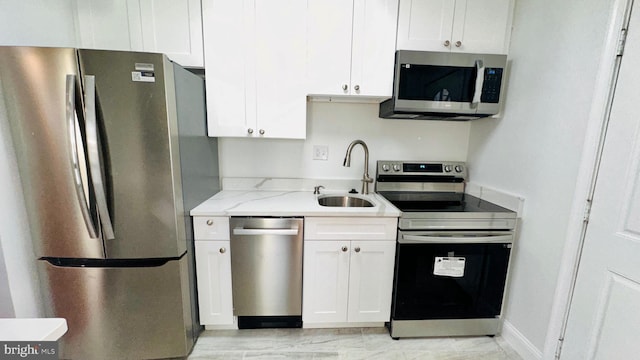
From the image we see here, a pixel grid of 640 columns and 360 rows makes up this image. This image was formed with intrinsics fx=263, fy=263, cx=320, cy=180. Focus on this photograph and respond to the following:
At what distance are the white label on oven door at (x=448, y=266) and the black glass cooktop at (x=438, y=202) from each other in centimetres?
31

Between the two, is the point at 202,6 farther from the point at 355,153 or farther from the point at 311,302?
the point at 311,302

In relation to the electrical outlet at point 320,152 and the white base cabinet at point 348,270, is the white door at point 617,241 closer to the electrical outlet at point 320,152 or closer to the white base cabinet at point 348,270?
the white base cabinet at point 348,270

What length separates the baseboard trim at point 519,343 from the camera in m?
1.57

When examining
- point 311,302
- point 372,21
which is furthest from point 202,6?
point 311,302

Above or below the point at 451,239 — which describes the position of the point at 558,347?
below

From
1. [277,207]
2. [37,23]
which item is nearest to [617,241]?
[277,207]

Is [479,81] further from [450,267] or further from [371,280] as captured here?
[371,280]

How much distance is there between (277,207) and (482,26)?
1793mm

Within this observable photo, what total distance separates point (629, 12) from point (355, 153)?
156 cm

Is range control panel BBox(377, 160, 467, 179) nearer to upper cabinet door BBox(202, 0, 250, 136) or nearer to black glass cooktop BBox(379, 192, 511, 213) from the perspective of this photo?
black glass cooktop BBox(379, 192, 511, 213)

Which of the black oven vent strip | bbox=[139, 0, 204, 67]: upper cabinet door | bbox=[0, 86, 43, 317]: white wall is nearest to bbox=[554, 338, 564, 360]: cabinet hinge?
the black oven vent strip

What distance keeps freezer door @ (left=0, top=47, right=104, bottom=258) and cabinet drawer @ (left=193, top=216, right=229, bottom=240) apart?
469mm

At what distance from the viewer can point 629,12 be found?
1.14 metres

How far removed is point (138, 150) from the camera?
134 cm
